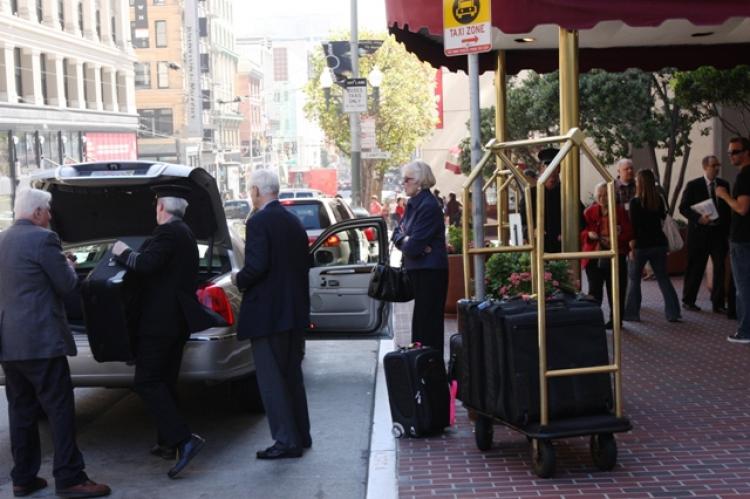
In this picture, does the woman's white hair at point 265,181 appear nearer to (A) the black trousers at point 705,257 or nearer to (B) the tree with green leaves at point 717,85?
(A) the black trousers at point 705,257

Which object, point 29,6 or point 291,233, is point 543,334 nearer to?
point 291,233

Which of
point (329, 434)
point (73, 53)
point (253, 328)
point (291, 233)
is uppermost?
point (73, 53)

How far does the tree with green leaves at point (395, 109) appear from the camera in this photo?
184 feet

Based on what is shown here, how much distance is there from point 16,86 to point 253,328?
143ft

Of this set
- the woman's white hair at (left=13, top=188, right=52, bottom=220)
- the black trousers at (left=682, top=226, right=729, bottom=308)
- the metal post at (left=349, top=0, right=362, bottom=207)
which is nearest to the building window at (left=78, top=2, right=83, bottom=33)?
the metal post at (left=349, top=0, right=362, bottom=207)

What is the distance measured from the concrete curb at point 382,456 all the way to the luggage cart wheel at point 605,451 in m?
1.20

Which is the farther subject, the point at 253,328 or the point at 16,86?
the point at 16,86

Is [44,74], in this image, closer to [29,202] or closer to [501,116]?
[501,116]

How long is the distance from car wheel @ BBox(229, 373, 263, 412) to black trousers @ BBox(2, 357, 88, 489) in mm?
2167

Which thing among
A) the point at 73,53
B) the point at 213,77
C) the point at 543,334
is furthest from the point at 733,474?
the point at 213,77

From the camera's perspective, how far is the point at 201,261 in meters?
8.77

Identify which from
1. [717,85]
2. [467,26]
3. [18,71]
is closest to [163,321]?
[467,26]

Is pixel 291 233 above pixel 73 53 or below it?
below

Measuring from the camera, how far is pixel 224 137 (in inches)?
3861
